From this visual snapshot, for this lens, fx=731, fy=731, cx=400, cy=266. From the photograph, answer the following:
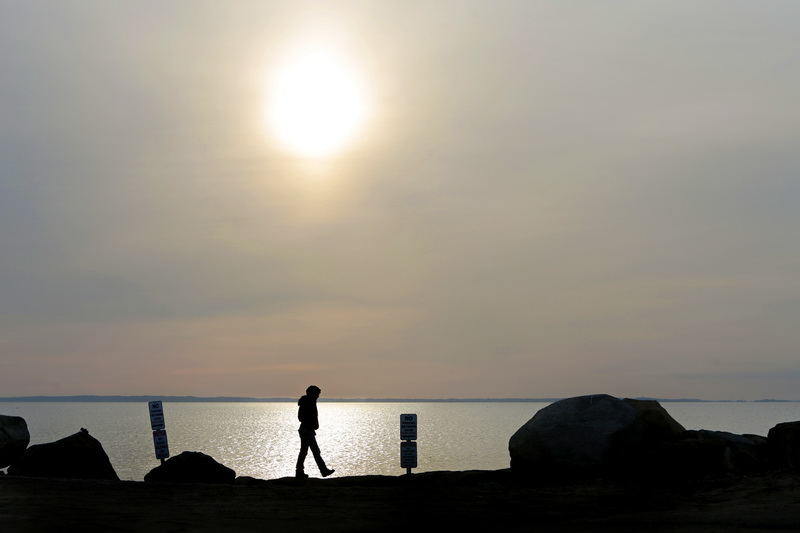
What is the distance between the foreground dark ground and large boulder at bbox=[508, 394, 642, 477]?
32.2 inches

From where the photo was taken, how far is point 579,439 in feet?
50.3

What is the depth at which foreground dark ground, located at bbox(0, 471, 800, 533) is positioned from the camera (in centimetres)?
920

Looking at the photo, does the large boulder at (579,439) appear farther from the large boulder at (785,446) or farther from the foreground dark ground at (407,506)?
the large boulder at (785,446)

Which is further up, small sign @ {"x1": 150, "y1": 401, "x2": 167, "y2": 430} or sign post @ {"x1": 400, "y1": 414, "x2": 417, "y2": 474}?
small sign @ {"x1": 150, "y1": 401, "x2": 167, "y2": 430}

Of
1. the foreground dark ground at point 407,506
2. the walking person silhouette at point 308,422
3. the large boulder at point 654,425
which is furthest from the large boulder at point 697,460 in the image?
the walking person silhouette at point 308,422

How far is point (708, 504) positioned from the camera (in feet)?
35.6

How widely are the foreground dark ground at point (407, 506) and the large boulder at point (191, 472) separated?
240 centimetres

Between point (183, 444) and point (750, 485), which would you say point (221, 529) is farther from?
point (183, 444)

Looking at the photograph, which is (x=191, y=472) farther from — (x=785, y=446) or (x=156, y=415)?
(x=785, y=446)

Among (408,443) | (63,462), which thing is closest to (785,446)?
(408,443)

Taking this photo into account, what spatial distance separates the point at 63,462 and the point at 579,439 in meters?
11.8

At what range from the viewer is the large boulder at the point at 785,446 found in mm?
14859

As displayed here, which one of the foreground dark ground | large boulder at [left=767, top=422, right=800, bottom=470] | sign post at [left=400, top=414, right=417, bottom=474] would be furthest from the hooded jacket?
large boulder at [left=767, top=422, right=800, bottom=470]

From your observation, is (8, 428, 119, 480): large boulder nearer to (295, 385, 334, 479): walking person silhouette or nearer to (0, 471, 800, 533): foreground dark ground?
(0, 471, 800, 533): foreground dark ground
